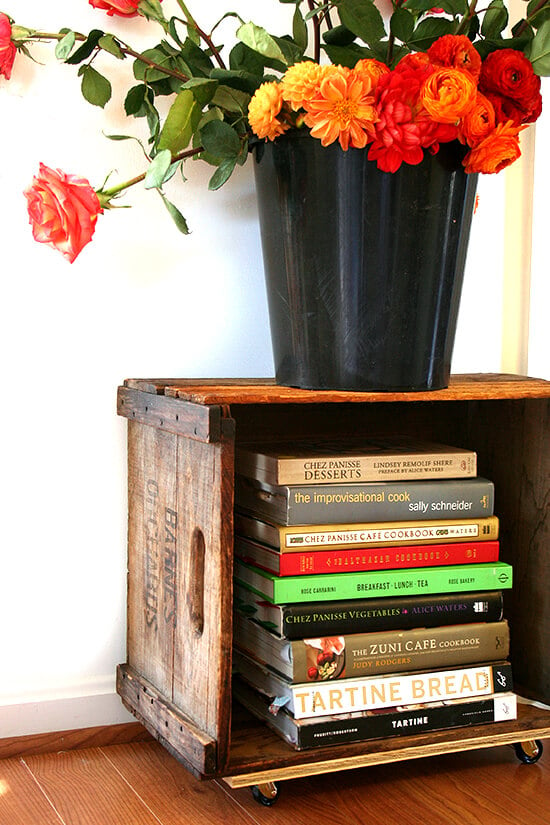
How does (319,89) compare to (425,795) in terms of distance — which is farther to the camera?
(425,795)

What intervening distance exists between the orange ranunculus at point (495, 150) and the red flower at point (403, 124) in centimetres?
4

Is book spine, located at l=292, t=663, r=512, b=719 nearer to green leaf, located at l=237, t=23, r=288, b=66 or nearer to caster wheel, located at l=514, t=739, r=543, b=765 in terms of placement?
caster wheel, located at l=514, t=739, r=543, b=765

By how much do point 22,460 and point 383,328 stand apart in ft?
1.69

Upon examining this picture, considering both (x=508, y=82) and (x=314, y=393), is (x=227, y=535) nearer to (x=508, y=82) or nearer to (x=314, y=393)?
(x=314, y=393)

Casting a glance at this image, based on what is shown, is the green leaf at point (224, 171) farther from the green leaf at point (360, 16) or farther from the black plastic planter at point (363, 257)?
the green leaf at point (360, 16)

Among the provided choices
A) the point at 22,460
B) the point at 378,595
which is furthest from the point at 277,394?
the point at 22,460

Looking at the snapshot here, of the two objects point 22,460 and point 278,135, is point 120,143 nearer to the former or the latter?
point 278,135

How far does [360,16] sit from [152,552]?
71 cm

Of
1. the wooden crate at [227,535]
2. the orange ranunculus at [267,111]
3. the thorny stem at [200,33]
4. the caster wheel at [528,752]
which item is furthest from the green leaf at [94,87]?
the caster wheel at [528,752]

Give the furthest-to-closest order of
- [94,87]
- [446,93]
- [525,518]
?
[525,518] < [94,87] < [446,93]

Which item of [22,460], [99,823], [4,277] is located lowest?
[99,823]

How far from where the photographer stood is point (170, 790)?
115 cm

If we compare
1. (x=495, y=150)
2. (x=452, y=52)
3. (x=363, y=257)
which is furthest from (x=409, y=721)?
(x=452, y=52)

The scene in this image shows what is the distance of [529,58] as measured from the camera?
112 cm
